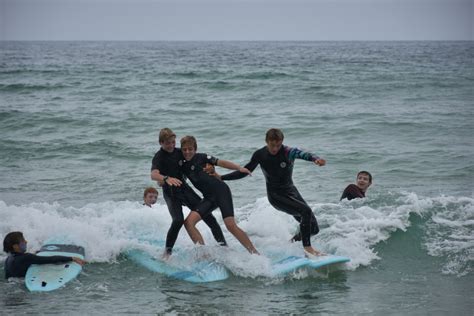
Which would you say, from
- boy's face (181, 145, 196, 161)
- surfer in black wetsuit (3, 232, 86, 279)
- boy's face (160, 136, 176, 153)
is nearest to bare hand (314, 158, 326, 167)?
boy's face (181, 145, 196, 161)

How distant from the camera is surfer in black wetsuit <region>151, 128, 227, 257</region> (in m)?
7.51

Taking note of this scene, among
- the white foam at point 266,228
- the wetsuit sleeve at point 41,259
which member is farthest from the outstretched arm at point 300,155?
the wetsuit sleeve at point 41,259

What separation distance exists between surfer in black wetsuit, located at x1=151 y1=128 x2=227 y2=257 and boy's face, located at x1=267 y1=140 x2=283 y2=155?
3.34 ft

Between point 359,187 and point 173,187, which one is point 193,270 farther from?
point 359,187

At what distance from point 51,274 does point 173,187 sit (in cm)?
182

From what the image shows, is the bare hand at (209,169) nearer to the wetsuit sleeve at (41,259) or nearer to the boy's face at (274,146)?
the boy's face at (274,146)

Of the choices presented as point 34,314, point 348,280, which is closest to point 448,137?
point 348,280

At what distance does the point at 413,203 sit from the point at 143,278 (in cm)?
495

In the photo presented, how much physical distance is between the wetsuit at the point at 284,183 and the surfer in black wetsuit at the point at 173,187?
21.7 inches

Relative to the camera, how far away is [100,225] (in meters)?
9.12

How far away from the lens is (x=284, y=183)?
762 centimetres

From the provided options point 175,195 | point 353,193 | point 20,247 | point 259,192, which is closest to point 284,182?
point 175,195

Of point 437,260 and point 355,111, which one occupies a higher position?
point 355,111

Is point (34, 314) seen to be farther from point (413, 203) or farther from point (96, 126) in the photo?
point (96, 126)
